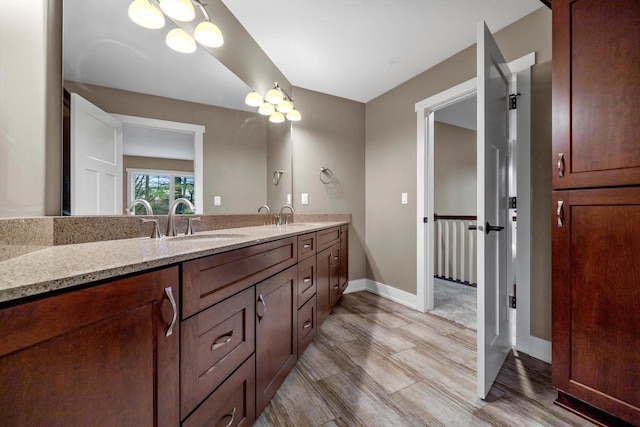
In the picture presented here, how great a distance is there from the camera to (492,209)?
60.2 inches

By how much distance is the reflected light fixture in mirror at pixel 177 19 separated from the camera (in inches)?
48.6

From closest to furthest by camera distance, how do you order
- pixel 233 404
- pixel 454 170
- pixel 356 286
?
pixel 233 404 < pixel 356 286 < pixel 454 170

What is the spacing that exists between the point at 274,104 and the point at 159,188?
1.37 metres

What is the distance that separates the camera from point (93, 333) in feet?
1.78

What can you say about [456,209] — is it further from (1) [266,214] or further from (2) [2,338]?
(2) [2,338]

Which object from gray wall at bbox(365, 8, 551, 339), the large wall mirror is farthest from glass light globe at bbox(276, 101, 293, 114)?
gray wall at bbox(365, 8, 551, 339)

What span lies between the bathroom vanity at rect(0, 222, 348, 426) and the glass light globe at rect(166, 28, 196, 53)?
3.90 ft

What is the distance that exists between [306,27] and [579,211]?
81.5 inches

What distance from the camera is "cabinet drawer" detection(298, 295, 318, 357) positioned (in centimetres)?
163

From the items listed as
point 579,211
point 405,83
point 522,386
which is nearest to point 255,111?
point 405,83

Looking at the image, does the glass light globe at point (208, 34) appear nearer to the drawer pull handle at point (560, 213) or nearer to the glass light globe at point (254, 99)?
the glass light globe at point (254, 99)

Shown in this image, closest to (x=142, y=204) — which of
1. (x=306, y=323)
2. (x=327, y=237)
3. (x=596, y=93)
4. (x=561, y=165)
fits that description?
(x=306, y=323)

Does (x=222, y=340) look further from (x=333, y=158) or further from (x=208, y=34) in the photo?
(x=333, y=158)

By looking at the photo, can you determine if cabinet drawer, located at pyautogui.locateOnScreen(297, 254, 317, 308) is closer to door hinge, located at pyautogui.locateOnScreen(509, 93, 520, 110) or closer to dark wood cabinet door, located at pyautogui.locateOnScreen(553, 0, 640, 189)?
dark wood cabinet door, located at pyautogui.locateOnScreen(553, 0, 640, 189)
